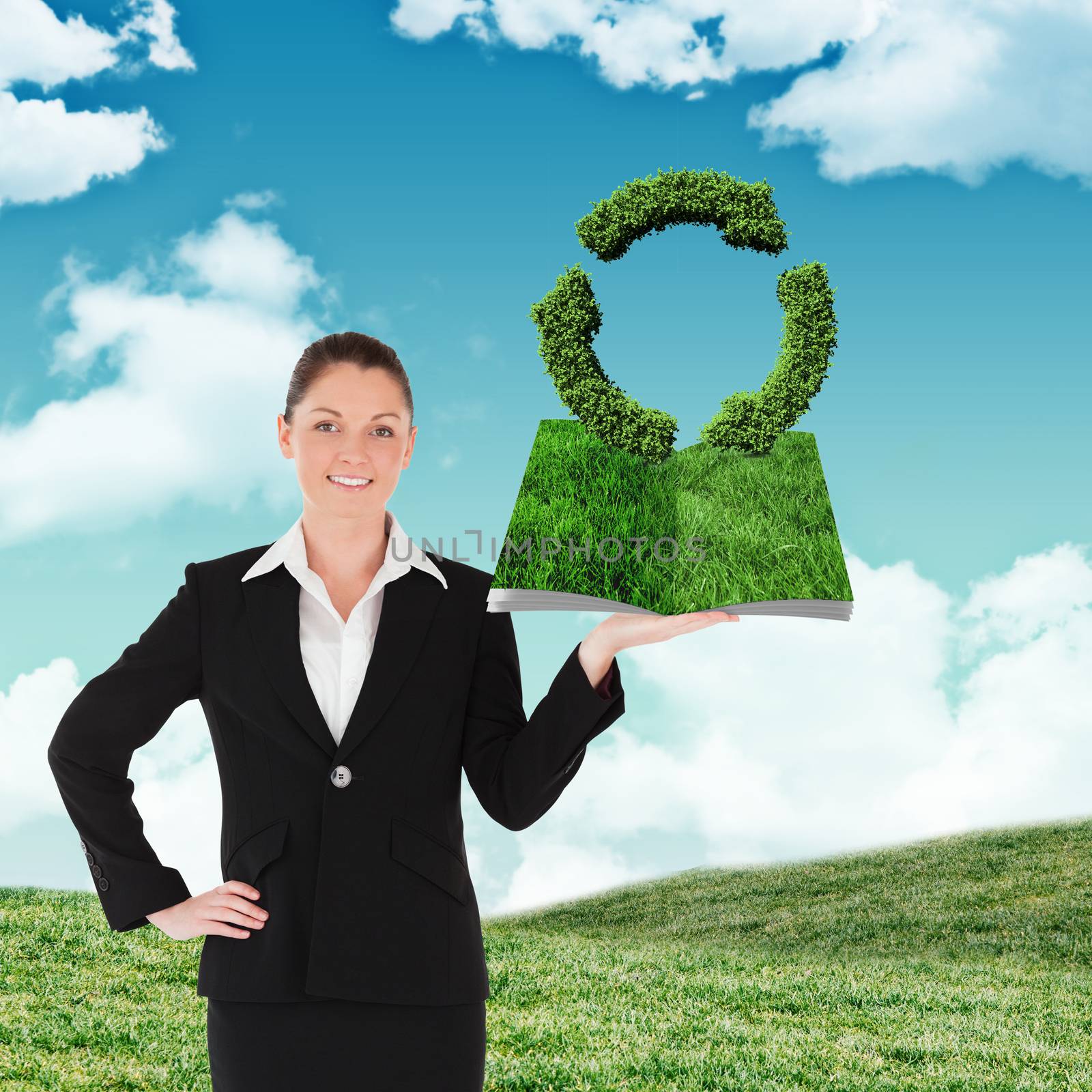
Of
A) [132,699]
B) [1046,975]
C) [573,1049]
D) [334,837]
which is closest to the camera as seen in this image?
[334,837]

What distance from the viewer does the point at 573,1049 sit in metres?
5.53

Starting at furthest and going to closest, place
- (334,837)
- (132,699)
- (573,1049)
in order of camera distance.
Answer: (573,1049) → (132,699) → (334,837)

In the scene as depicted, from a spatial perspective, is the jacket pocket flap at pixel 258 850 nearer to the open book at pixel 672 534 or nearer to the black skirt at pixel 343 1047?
A: the black skirt at pixel 343 1047

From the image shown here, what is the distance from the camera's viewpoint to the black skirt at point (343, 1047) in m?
2.22

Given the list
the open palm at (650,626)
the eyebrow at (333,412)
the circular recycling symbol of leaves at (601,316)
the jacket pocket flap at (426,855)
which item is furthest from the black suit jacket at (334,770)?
the circular recycling symbol of leaves at (601,316)

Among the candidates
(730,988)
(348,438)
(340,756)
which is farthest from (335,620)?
(730,988)

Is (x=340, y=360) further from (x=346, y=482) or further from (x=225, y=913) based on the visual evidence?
(x=225, y=913)

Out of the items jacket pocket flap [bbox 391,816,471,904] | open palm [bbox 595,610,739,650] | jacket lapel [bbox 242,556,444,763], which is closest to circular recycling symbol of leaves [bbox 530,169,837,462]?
open palm [bbox 595,610,739,650]

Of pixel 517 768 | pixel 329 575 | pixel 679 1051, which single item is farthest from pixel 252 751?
pixel 679 1051

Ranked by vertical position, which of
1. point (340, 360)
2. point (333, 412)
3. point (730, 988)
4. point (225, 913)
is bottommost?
point (730, 988)

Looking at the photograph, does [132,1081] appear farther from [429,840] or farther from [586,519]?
[586,519]

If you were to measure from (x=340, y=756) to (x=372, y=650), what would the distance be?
0.25m

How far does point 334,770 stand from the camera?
2.27 metres

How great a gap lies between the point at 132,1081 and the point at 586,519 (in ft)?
14.5
